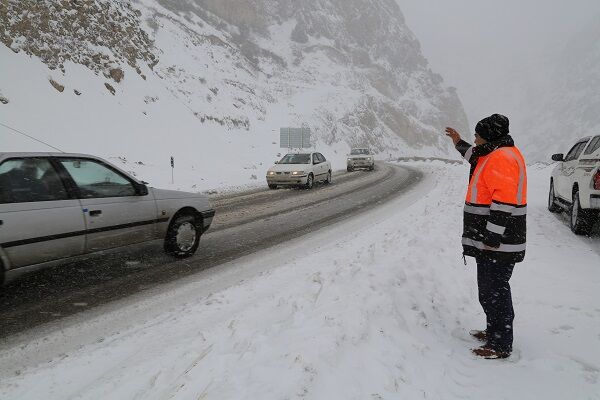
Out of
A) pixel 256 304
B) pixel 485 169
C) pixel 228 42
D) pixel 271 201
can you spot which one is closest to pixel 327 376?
pixel 256 304

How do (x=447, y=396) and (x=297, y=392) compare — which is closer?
(x=297, y=392)

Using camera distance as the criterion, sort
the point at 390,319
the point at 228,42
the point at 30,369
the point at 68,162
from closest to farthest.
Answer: the point at 30,369, the point at 390,319, the point at 68,162, the point at 228,42

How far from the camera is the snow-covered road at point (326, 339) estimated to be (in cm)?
277

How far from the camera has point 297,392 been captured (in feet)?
8.36

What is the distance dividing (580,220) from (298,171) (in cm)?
982

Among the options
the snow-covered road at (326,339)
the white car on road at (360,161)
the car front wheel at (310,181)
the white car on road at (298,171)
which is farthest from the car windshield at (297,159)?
the white car on road at (360,161)

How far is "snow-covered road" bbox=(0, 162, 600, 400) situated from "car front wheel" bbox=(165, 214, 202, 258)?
0.86 m

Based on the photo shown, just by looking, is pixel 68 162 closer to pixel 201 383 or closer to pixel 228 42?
pixel 201 383

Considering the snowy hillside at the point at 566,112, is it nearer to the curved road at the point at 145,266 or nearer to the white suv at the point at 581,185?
the white suv at the point at 581,185

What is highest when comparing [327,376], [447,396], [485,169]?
[485,169]

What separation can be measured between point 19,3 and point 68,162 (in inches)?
741

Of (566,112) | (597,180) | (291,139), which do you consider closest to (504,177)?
(597,180)

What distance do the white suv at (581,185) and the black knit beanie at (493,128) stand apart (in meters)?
4.88

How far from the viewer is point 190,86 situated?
3338cm
